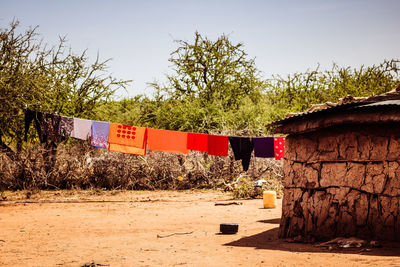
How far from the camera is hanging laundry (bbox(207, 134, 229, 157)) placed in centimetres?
1172

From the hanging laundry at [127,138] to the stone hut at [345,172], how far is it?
632cm

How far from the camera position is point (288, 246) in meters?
4.96

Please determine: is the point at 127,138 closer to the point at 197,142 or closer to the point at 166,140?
the point at 166,140

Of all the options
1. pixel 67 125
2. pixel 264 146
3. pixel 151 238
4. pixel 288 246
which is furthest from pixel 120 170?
pixel 288 246

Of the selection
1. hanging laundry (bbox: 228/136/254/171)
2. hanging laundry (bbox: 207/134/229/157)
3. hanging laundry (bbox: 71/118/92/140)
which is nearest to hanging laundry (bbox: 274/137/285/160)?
hanging laundry (bbox: 228/136/254/171)

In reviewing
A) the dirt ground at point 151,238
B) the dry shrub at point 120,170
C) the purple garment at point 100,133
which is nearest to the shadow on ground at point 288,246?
the dirt ground at point 151,238

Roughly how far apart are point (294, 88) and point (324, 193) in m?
16.8

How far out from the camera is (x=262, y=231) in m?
6.30

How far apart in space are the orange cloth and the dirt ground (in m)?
1.42

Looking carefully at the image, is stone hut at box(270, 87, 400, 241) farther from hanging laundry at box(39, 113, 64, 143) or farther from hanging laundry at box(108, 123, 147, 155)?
hanging laundry at box(39, 113, 64, 143)

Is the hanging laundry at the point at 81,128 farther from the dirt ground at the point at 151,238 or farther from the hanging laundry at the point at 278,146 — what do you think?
the hanging laundry at the point at 278,146

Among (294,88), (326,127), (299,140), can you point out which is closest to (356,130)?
(326,127)

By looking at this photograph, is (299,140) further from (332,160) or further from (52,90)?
(52,90)

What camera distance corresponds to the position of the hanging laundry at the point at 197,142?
1156 cm
